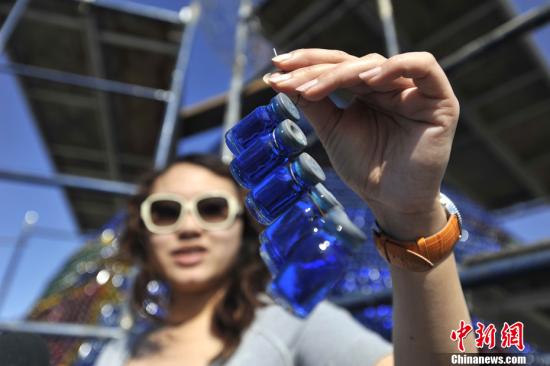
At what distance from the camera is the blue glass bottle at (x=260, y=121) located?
0.66 metres

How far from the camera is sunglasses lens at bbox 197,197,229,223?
1.48 m

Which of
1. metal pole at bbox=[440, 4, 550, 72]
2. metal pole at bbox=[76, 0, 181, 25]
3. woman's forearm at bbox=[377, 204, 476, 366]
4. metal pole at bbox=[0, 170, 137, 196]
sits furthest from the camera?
metal pole at bbox=[76, 0, 181, 25]

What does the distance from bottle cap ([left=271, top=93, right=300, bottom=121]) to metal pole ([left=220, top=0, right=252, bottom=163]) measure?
155 cm

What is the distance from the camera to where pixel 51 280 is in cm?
465

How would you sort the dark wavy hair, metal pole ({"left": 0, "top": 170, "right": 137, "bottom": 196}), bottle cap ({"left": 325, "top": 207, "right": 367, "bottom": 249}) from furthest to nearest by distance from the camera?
metal pole ({"left": 0, "top": 170, "right": 137, "bottom": 196}) → the dark wavy hair → bottle cap ({"left": 325, "top": 207, "right": 367, "bottom": 249})

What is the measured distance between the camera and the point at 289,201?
2.23 ft

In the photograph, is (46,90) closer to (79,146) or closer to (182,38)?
(79,146)

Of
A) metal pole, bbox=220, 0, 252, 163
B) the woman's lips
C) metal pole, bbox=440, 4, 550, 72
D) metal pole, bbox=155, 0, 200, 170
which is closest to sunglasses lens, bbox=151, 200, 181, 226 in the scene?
the woman's lips

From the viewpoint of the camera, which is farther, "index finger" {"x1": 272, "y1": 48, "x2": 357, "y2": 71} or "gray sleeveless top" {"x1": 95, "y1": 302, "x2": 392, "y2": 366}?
"gray sleeveless top" {"x1": 95, "y1": 302, "x2": 392, "y2": 366}

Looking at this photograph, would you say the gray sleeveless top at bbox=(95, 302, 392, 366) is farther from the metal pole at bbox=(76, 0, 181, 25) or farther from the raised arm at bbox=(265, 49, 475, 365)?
the metal pole at bbox=(76, 0, 181, 25)

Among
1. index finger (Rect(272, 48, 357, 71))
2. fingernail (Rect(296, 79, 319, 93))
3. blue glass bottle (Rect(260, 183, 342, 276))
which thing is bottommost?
blue glass bottle (Rect(260, 183, 342, 276))

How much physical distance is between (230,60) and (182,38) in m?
0.55

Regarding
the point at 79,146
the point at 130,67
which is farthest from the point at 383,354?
the point at 79,146

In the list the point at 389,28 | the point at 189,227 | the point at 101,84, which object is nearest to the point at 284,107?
the point at 189,227
